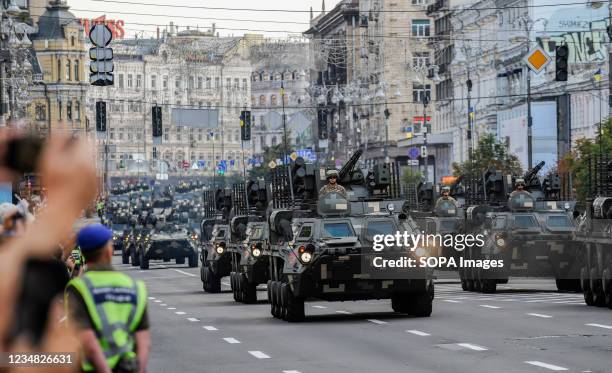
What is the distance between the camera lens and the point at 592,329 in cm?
2388

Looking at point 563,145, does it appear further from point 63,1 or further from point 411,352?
point 63,1

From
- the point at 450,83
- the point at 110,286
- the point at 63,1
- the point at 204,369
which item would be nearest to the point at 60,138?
the point at 110,286

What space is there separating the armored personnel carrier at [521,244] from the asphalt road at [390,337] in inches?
33.3

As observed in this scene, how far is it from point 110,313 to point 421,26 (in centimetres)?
13581

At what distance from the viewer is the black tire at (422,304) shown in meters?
28.0

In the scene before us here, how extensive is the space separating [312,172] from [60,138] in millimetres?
27938

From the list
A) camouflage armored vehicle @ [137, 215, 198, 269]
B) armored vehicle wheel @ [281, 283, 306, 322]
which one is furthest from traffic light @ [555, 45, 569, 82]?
camouflage armored vehicle @ [137, 215, 198, 269]

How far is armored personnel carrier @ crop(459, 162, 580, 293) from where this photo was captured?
3691cm

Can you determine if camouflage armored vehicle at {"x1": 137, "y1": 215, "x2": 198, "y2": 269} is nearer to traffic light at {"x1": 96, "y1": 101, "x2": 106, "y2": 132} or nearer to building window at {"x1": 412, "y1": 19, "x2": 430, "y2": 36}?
traffic light at {"x1": 96, "y1": 101, "x2": 106, "y2": 132}

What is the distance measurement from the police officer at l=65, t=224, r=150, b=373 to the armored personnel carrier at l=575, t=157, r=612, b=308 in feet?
66.9

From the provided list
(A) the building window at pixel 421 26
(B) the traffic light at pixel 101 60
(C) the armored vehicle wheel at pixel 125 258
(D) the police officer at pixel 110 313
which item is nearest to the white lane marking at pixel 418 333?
(B) the traffic light at pixel 101 60

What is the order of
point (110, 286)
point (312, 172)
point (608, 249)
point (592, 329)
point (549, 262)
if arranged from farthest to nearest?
point (549, 262) → point (312, 172) → point (608, 249) → point (592, 329) → point (110, 286)

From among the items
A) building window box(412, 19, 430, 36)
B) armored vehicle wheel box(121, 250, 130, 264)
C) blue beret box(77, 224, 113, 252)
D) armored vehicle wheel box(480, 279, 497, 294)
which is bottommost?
armored vehicle wheel box(121, 250, 130, 264)

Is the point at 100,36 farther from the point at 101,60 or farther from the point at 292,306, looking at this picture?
the point at 292,306
